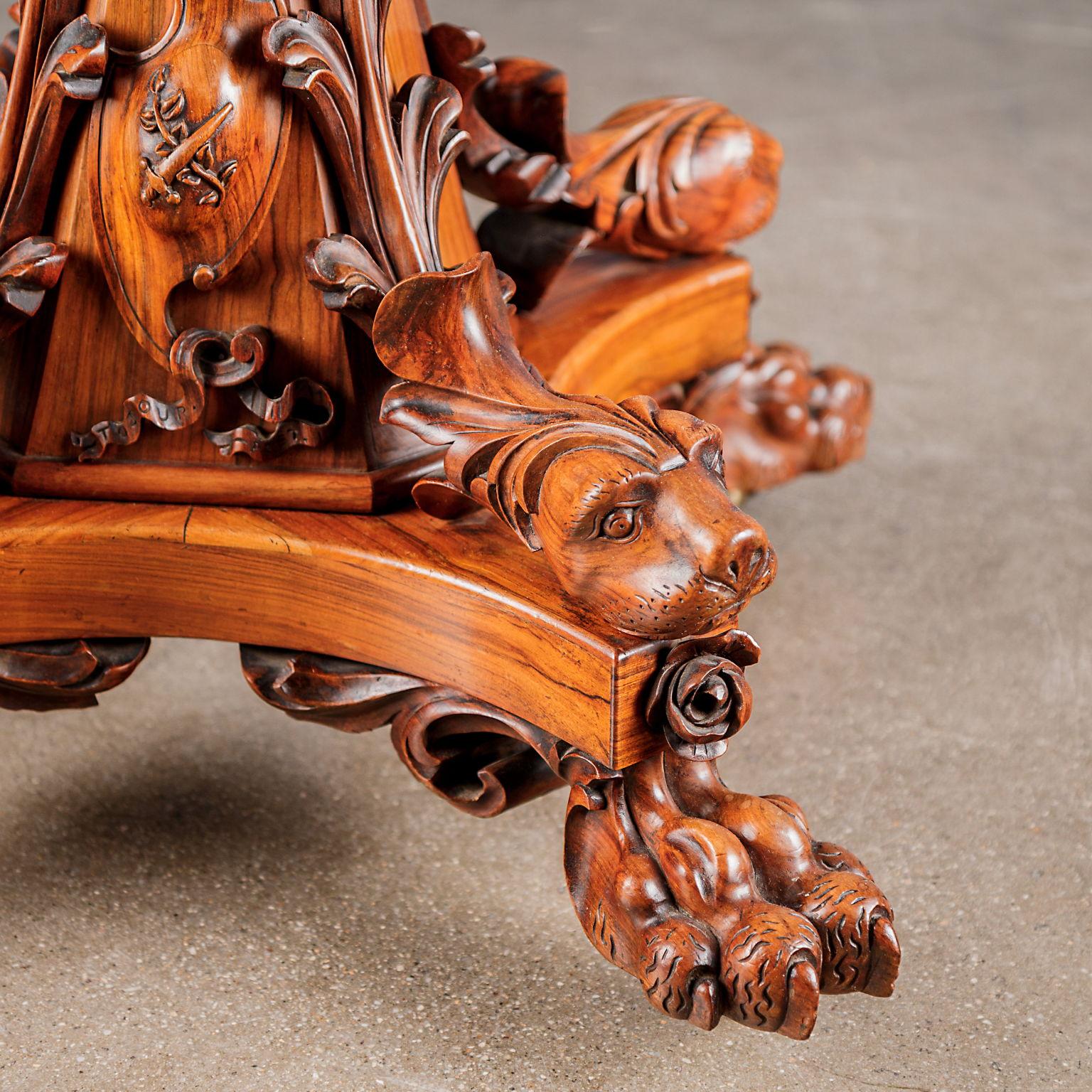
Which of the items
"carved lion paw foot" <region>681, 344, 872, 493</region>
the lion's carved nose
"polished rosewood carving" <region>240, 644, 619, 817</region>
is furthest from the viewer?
"carved lion paw foot" <region>681, 344, 872, 493</region>

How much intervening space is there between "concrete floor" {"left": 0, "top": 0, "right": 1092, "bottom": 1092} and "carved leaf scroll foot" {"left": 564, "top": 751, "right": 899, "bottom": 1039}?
0.24ft

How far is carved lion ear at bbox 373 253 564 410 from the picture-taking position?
668 mm

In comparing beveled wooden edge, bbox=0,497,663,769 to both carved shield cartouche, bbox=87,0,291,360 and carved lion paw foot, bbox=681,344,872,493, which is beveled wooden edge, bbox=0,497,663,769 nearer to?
carved shield cartouche, bbox=87,0,291,360

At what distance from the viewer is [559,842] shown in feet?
2.75

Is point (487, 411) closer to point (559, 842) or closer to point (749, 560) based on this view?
point (749, 560)

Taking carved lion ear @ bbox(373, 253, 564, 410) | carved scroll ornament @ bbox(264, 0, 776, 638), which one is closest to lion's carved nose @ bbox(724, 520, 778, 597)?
carved scroll ornament @ bbox(264, 0, 776, 638)

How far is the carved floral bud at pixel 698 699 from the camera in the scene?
62 cm

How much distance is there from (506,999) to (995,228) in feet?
4.45

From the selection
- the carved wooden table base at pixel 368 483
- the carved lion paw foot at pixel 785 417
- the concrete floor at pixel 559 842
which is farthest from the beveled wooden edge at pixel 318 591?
the carved lion paw foot at pixel 785 417

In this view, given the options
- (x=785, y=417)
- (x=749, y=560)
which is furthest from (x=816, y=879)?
(x=785, y=417)

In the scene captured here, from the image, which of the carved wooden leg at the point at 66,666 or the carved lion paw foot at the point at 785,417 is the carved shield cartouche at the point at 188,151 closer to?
the carved wooden leg at the point at 66,666

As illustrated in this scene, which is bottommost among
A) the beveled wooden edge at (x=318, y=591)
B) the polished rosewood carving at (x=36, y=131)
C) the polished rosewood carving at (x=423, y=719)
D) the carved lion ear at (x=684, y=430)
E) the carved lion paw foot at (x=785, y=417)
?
the carved lion paw foot at (x=785, y=417)

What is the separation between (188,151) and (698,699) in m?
0.30

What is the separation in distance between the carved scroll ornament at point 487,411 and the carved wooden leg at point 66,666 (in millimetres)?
157
